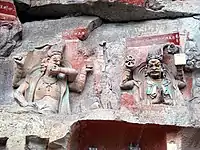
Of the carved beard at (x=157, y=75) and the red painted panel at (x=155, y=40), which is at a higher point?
the red painted panel at (x=155, y=40)

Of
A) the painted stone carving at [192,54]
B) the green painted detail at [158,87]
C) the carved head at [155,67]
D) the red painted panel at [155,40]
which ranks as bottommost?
the green painted detail at [158,87]

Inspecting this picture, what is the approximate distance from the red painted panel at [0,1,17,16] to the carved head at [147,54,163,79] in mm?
1107

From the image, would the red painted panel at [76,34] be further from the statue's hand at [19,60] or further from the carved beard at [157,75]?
the carved beard at [157,75]

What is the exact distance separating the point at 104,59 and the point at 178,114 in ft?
2.44

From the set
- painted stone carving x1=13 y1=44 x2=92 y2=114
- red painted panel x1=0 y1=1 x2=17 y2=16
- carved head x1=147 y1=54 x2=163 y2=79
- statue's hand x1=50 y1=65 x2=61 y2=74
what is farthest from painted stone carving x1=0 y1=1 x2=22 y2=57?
carved head x1=147 y1=54 x2=163 y2=79

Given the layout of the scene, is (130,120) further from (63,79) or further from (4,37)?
(4,37)

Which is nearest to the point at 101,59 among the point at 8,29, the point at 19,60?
the point at 19,60

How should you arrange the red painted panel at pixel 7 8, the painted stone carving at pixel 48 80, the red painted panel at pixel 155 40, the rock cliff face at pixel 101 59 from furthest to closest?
the red painted panel at pixel 7 8 → the red painted panel at pixel 155 40 → the painted stone carving at pixel 48 80 → the rock cliff face at pixel 101 59

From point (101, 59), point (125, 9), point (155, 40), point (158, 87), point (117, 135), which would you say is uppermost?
point (125, 9)

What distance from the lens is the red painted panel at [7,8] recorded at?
180 inches

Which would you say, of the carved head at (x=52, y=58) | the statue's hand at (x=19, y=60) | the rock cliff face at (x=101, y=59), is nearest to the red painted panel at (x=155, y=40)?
the rock cliff face at (x=101, y=59)

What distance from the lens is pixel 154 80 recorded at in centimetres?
430

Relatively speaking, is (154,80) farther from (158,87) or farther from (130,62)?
(130,62)

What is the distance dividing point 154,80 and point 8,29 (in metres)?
1.17
